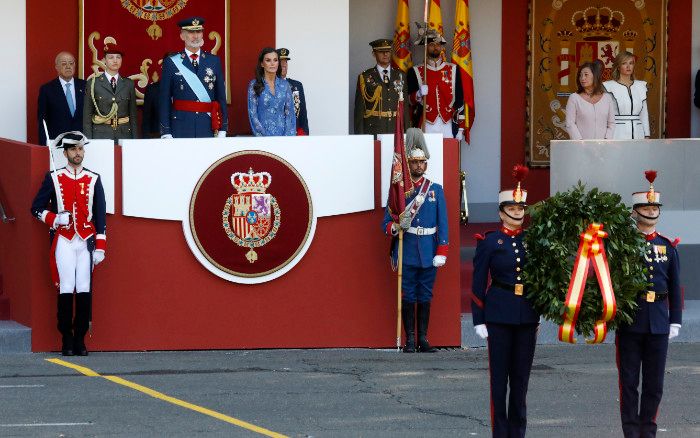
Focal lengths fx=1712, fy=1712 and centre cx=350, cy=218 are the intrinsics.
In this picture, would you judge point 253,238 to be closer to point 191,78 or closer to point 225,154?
point 225,154

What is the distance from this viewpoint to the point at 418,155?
48.0ft

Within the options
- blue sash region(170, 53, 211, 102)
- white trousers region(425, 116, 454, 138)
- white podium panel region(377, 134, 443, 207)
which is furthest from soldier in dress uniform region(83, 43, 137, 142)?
white trousers region(425, 116, 454, 138)

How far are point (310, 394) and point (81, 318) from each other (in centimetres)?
275

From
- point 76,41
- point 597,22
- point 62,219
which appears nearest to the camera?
point 62,219

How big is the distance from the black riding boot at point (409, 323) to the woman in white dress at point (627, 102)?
3.62 meters

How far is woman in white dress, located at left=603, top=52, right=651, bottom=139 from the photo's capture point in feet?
56.6

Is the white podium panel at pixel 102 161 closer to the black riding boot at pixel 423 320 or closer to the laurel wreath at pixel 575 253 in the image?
the black riding boot at pixel 423 320

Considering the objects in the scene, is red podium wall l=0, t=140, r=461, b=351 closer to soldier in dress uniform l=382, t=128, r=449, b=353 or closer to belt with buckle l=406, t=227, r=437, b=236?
soldier in dress uniform l=382, t=128, r=449, b=353

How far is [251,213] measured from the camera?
1489cm

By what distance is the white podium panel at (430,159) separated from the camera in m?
14.9

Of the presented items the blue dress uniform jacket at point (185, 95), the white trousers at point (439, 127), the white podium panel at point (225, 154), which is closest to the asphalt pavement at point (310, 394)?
the white podium panel at point (225, 154)

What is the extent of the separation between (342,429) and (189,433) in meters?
1.01

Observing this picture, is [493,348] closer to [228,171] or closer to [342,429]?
[342,429]

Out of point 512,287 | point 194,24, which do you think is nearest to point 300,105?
point 194,24
